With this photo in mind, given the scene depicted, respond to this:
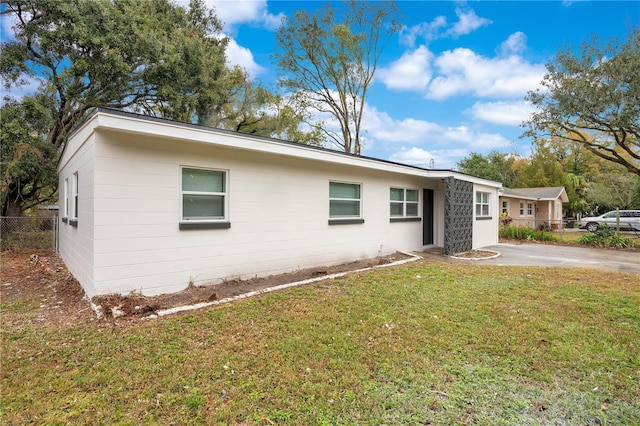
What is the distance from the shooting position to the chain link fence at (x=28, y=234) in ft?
34.1

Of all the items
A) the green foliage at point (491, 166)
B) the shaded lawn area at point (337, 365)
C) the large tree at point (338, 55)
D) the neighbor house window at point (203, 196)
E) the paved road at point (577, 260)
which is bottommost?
the shaded lawn area at point (337, 365)

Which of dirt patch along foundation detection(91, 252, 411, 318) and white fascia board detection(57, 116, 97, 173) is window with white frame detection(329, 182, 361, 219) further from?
white fascia board detection(57, 116, 97, 173)

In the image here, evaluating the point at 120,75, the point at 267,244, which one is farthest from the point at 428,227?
the point at 120,75

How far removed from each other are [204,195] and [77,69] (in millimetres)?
9583

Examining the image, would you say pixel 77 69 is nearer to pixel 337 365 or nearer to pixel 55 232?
pixel 55 232

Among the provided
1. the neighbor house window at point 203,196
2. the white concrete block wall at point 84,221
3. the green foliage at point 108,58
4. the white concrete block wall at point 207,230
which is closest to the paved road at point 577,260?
the white concrete block wall at point 207,230

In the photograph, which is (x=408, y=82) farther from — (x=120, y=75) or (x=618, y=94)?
(x=120, y=75)

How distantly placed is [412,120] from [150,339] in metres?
23.3

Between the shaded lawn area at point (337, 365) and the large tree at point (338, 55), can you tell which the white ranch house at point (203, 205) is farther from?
the large tree at point (338, 55)

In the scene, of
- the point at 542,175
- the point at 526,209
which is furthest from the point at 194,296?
the point at 542,175

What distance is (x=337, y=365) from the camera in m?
3.06

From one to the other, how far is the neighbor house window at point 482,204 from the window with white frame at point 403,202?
330 cm

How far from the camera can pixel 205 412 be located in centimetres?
236

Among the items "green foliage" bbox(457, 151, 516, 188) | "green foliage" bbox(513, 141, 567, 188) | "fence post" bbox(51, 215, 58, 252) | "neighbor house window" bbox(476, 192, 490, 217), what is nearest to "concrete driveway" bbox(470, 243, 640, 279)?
"neighbor house window" bbox(476, 192, 490, 217)
